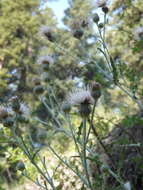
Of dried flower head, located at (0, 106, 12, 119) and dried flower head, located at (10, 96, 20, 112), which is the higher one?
dried flower head, located at (10, 96, 20, 112)

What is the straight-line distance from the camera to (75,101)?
1514 millimetres

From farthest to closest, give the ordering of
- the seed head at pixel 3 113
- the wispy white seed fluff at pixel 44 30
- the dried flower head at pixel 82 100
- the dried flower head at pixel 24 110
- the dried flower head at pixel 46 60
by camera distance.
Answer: the wispy white seed fluff at pixel 44 30
the dried flower head at pixel 46 60
the dried flower head at pixel 24 110
the seed head at pixel 3 113
the dried flower head at pixel 82 100

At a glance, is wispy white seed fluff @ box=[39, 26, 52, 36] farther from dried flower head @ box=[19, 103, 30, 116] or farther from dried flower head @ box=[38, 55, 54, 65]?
dried flower head @ box=[19, 103, 30, 116]

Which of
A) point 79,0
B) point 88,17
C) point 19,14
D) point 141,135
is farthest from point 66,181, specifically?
point 79,0

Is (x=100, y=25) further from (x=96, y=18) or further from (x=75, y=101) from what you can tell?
(x=75, y=101)

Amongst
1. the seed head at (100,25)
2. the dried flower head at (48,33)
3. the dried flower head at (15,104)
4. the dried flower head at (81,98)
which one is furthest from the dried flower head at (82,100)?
the dried flower head at (48,33)

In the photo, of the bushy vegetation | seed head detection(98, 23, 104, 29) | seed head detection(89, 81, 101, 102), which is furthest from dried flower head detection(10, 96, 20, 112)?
seed head detection(98, 23, 104, 29)

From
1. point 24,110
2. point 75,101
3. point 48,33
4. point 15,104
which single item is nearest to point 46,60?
point 48,33

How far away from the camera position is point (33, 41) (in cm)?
1969

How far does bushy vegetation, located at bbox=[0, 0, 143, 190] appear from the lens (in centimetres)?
167

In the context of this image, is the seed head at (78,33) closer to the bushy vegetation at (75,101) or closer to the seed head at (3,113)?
the bushy vegetation at (75,101)

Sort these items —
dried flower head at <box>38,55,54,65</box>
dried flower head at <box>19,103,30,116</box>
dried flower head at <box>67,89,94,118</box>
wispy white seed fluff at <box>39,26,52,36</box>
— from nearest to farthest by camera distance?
dried flower head at <box>67,89,94,118</box>
dried flower head at <box>19,103,30,116</box>
dried flower head at <box>38,55,54,65</box>
wispy white seed fluff at <box>39,26,52,36</box>

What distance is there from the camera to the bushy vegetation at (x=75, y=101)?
1.67 metres

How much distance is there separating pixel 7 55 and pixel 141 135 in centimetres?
1510
